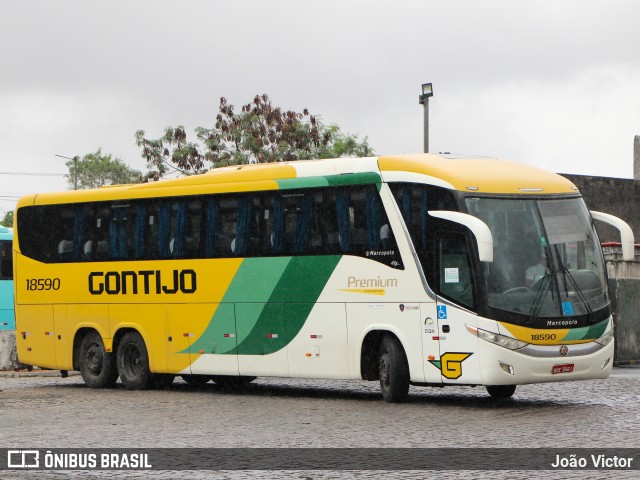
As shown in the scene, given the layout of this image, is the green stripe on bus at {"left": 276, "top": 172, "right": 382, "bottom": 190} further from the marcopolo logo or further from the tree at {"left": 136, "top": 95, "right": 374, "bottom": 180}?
the tree at {"left": 136, "top": 95, "right": 374, "bottom": 180}

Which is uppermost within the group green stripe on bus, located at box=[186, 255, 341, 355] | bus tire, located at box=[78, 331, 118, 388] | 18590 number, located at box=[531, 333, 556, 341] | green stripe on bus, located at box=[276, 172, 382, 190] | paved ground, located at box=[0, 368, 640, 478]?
green stripe on bus, located at box=[276, 172, 382, 190]

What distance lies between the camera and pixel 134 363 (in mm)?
23734

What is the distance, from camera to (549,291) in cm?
1820

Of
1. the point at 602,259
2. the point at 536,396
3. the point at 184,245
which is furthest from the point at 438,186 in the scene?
the point at 184,245

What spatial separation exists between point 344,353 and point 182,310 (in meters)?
3.72

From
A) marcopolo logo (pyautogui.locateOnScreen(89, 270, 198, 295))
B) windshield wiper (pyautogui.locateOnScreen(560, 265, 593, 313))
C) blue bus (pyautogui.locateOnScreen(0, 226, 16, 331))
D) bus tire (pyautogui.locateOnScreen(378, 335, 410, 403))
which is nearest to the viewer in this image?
windshield wiper (pyautogui.locateOnScreen(560, 265, 593, 313))

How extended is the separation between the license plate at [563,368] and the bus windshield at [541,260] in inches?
24.7

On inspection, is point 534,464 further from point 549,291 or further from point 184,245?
point 184,245

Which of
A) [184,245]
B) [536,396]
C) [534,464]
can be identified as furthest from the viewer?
[184,245]

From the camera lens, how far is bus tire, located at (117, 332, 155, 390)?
76.7ft

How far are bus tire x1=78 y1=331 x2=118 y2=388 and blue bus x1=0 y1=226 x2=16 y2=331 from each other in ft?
43.6

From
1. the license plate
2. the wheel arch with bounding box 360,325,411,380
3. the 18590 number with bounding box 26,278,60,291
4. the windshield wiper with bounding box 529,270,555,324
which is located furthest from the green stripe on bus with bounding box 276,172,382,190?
the 18590 number with bounding box 26,278,60,291

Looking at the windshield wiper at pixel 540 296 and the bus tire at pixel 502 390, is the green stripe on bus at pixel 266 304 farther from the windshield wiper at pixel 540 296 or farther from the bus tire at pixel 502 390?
the windshield wiper at pixel 540 296

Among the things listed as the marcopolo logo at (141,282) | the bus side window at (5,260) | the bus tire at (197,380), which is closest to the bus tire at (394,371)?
the marcopolo logo at (141,282)
